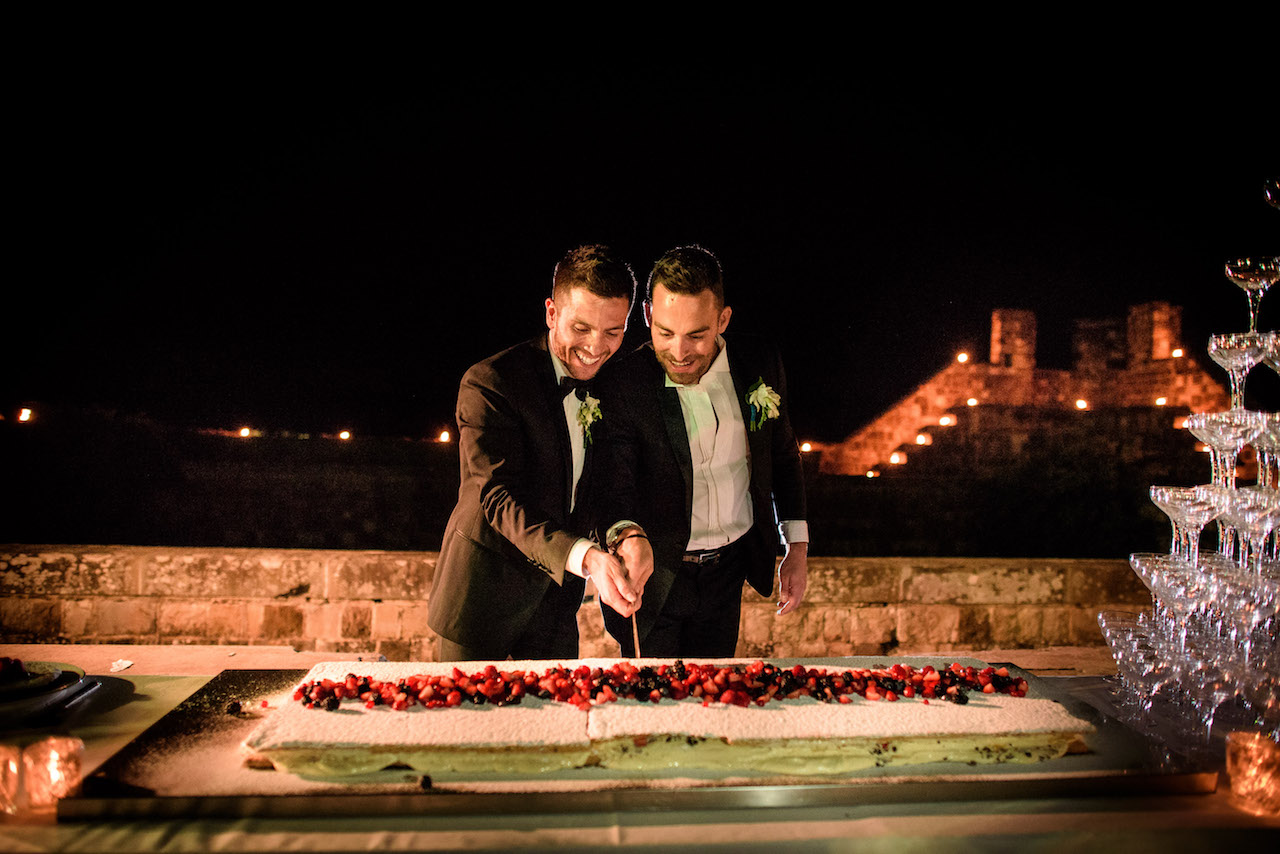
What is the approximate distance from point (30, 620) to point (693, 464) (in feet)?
14.2

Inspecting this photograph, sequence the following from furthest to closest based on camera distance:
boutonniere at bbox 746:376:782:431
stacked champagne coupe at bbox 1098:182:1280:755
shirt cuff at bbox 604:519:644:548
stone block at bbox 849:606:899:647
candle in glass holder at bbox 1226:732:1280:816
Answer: stone block at bbox 849:606:899:647 < boutonniere at bbox 746:376:782:431 < shirt cuff at bbox 604:519:644:548 < stacked champagne coupe at bbox 1098:182:1280:755 < candle in glass holder at bbox 1226:732:1280:816

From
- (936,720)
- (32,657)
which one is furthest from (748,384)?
(32,657)

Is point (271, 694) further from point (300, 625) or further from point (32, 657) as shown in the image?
point (32, 657)

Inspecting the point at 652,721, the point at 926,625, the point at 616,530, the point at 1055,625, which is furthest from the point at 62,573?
the point at 1055,625

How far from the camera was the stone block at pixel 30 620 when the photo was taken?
4.39 metres

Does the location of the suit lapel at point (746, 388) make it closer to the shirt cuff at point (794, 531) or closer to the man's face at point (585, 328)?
the shirt cuff at point (794, 531)

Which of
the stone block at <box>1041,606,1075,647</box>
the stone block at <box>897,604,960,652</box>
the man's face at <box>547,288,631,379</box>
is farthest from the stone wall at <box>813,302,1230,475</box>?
the man's face at <box>547,288,631,379</box>

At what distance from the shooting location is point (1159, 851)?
1408mm

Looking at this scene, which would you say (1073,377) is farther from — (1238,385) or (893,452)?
(1238,385)

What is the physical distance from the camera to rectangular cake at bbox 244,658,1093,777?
1.62 m

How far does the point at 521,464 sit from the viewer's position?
103 inches

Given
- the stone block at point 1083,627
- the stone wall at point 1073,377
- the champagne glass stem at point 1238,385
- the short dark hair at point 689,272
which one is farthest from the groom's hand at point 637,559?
the stone wall at point 1073,377

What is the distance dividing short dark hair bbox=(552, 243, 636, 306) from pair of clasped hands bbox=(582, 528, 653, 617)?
0.82m

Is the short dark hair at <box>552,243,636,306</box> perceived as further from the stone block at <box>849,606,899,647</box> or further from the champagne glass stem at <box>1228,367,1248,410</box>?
the stone block at <box>849,606,899,647</box>
